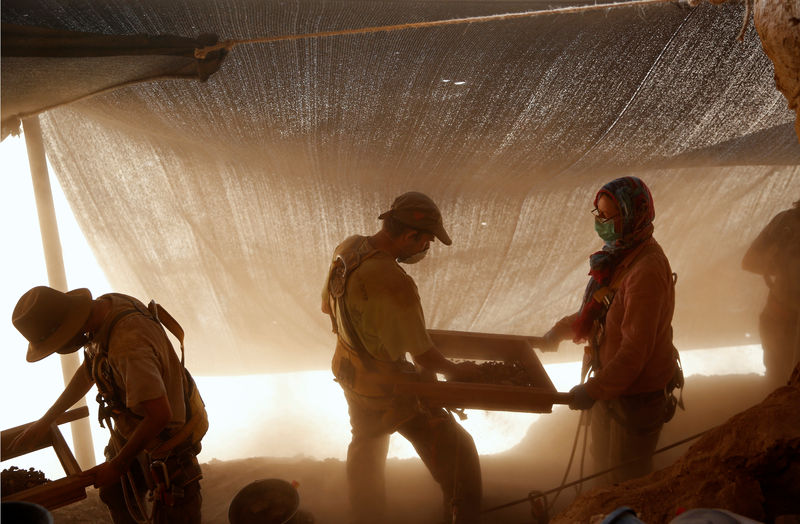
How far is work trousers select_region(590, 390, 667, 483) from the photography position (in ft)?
7.44

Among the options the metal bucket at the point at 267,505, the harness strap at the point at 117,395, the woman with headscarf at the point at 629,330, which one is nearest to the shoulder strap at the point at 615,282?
the woman with headscarf at the point at 629,330

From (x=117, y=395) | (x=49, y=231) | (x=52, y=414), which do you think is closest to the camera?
(x=117, y=395)

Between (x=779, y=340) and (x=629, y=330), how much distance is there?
2435 mm

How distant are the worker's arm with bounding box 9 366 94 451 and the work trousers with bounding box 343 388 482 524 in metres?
1.10

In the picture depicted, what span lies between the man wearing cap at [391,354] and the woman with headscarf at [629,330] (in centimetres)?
59

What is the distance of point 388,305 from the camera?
2.11m

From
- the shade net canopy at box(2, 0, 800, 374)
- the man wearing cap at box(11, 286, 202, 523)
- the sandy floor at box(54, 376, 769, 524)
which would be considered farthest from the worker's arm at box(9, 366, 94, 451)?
the shade net canopy at box(2, 0, 800, 374)

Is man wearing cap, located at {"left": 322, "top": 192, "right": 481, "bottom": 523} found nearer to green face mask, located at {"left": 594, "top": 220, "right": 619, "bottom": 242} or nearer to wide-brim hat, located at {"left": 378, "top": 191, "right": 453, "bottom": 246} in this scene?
wide-brim hat, located at {"left": 378, "top": 191, "right": 453, "bottom": 246}

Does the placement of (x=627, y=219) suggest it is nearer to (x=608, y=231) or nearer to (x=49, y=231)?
(x=608, y=231)

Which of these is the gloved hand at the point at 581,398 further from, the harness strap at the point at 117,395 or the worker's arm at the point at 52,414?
the worker's arm at the point at 52,414

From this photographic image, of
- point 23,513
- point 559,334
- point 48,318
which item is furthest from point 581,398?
point 48,318

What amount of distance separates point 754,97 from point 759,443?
6.23 feet

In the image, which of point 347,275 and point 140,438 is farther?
point 347,275

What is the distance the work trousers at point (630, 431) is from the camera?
2.27 meters
